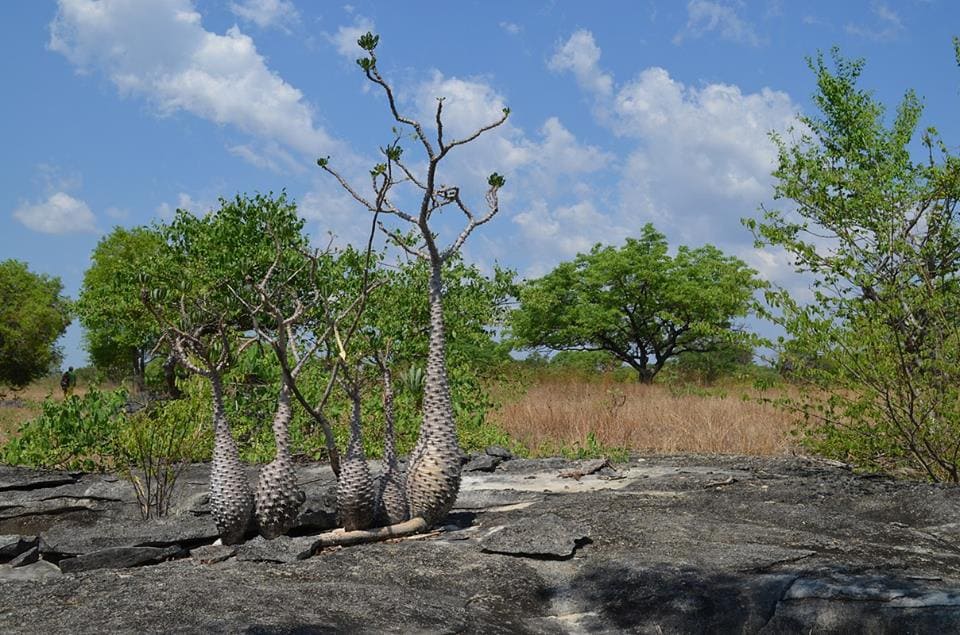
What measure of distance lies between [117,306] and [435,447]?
13652 mm

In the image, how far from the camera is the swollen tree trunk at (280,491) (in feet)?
19.8

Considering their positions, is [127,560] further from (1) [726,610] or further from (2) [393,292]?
(2) [393,292]

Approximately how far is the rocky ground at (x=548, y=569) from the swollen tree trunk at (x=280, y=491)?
145mm

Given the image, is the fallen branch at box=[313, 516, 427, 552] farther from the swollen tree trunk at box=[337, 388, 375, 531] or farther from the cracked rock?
the cracked rock

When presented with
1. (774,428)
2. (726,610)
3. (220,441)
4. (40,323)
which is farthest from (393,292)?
(40,323)

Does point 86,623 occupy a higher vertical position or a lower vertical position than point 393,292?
lower

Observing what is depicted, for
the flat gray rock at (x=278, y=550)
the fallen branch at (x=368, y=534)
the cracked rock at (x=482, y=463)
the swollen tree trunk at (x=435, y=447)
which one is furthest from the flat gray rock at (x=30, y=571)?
the cracked rock at (x=482, y=463)

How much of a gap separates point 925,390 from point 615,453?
3.50 meters

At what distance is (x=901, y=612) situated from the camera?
4324 millimetres

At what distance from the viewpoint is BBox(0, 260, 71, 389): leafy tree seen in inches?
1337

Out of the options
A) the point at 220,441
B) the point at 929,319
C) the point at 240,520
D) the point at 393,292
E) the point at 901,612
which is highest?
the point at 393,292

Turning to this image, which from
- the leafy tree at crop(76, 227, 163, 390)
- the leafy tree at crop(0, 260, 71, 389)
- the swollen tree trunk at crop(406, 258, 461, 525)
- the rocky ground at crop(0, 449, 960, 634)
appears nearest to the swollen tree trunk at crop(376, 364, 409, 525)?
the swollen tree trunk at crop(406, 258, 461, 525)

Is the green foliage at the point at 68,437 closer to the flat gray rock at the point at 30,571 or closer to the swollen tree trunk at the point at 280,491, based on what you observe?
the flat gray rock at the point at 30,571

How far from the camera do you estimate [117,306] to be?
17984 millimetres
